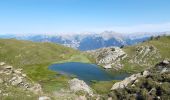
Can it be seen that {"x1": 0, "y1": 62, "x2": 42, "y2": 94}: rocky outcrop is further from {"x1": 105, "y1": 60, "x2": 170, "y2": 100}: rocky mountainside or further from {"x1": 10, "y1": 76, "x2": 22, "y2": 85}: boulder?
{"x1": 105, "y1": 60, "x2": 170, "y2": 100}: rocky mountainside

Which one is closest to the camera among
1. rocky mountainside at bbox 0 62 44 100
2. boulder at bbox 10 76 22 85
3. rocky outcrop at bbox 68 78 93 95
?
rocky mountainside at bbox 0 62 44 100

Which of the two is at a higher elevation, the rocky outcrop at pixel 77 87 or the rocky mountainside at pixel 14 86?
the rocky mountainside at pixel 14 86

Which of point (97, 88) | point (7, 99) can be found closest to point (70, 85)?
point (97, 88)

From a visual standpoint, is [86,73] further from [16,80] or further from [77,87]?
[16,80]

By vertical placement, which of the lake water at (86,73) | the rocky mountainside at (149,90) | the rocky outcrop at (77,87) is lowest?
the lake water at (86,73)

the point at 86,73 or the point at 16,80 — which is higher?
the point at 16,80

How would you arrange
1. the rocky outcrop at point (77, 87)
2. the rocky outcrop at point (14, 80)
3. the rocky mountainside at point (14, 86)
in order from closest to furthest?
the rocky mountainside at point (14, 86)
the rocky outcrop at point (14, 80)
the rocky outcrop at point (77, 87)

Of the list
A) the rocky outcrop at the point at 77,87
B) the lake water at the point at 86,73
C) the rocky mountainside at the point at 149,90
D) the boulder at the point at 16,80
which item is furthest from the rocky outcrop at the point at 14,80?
the lake water at the point at 86,73

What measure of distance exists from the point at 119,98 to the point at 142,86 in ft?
25.0

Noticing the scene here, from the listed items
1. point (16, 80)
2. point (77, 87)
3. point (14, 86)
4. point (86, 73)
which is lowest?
point (86, 73)

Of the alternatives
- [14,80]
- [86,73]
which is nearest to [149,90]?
[14,80]

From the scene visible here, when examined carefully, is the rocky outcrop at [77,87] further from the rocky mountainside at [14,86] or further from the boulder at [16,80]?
the boulder at [16,80]

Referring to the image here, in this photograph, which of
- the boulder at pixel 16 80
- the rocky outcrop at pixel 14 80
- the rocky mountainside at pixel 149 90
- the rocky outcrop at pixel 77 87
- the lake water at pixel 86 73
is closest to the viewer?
the rocky mountainside at pixel 149 90

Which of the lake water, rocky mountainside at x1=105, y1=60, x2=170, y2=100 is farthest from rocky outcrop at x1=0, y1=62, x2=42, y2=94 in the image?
the lake water
